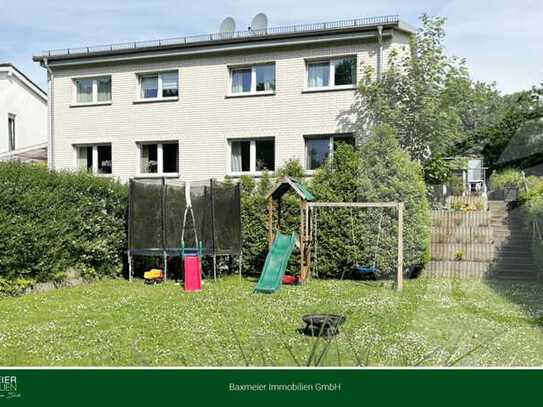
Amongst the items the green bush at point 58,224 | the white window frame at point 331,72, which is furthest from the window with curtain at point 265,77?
the green bush at point 58,224

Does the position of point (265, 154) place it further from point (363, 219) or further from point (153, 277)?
point (153, 277)

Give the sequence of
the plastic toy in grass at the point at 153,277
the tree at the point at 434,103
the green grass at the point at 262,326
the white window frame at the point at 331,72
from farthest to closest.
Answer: the white window frame at the point at 331,72, the plastic toy in grass at the point at 153,277, the tree at the point at 434,103, the green grass at the point at 262,326

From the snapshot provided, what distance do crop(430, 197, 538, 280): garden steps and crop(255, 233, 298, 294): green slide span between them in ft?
4.73

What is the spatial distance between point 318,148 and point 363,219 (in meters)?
1.80

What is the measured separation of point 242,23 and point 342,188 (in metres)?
4.57

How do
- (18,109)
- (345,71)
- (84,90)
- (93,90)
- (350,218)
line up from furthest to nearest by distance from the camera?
(93,90), (345,71), (84,90), (350,218), (18,109)

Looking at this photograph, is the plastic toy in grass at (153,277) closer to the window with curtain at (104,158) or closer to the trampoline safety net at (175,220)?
the trampoline safety net at (175,220)

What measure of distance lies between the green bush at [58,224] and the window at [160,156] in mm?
1479

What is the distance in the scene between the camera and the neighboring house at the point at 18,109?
1416 millimetres

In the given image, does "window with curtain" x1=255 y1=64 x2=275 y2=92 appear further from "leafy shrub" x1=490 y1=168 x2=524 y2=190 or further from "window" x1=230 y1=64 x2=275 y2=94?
"leafy shrub" x1=490 y1=168 x2=524 y2=190

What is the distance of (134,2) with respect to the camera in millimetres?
1358

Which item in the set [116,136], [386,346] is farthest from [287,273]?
[386,346]

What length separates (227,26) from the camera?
1633mm
